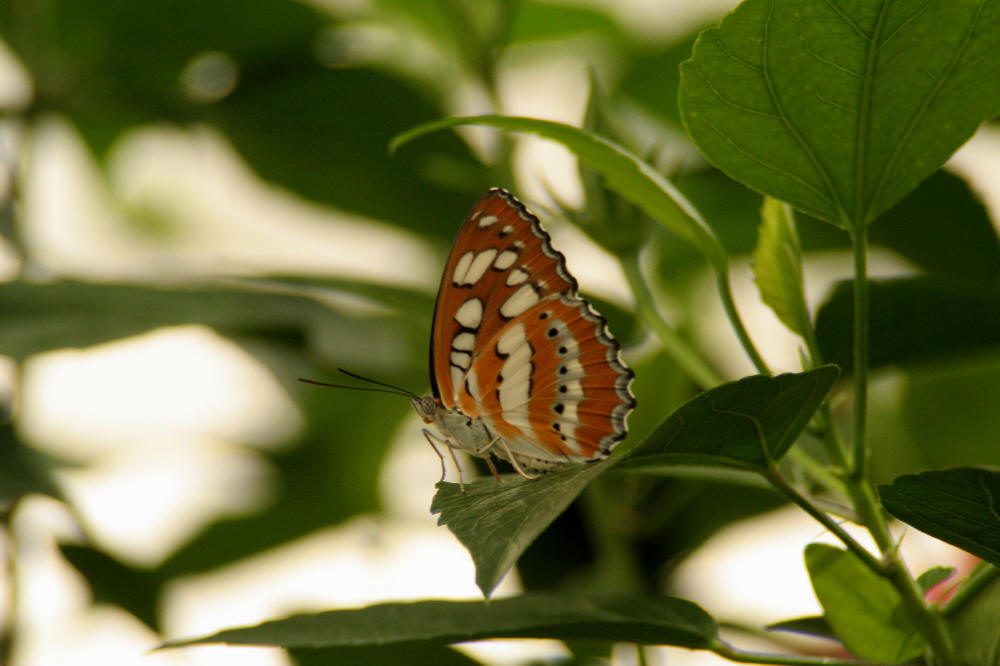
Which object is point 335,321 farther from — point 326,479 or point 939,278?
point 939,278

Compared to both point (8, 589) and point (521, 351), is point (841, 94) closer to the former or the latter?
point (521, 351)

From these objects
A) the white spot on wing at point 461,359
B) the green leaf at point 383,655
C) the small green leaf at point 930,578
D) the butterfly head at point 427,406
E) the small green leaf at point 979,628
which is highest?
the white spot on wing at point 461,359

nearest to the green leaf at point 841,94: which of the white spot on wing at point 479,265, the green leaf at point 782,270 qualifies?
the green leaf at point 782,270

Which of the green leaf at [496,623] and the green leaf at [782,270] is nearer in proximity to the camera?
the green leaf at [496,623]

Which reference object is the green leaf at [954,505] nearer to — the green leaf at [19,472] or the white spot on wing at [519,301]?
the white spot on wing at [519,301]

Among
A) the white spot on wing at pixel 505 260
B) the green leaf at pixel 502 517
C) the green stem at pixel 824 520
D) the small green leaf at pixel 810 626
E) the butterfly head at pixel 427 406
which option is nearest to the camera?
the green leaf at pixel 502 517

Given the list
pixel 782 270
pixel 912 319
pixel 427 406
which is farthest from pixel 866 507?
pixel 427 406

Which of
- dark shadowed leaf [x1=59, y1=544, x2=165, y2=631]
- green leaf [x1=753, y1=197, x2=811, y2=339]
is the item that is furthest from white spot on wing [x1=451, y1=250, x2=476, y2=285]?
dark shadowed leaf [x1=59, y1=544, x2=165, y2=631]
